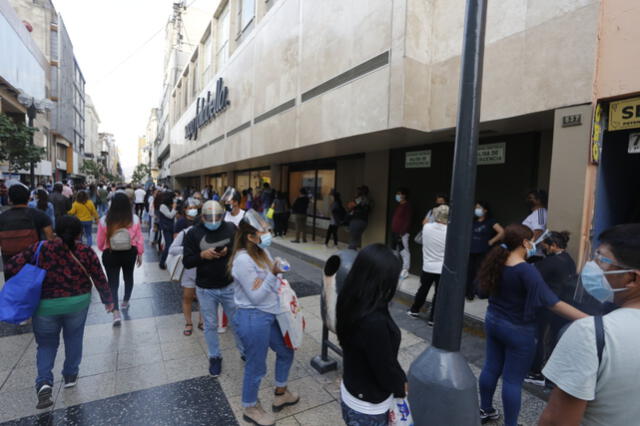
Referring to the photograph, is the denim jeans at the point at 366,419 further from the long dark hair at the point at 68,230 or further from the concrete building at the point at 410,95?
the concrete building at the point at 410,95

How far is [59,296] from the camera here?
2.97 metres

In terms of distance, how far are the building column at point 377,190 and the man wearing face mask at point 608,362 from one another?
23.8 ft

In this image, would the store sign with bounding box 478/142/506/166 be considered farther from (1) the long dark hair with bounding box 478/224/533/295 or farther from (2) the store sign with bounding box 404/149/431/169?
(1) the long dark hair with bounding box 478/224/533/295

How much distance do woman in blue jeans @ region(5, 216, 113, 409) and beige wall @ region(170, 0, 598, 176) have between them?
15.4ft

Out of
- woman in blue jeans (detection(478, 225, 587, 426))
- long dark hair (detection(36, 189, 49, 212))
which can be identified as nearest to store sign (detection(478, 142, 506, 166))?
woman in blue jeans (detection(478, 225, 587, 426))

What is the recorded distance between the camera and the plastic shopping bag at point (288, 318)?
2.76 meters

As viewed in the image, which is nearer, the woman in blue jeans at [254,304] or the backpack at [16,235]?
the woman in blue jeans at [254,304]

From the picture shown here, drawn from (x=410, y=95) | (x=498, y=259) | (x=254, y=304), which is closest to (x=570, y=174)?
(x=498, y=259)

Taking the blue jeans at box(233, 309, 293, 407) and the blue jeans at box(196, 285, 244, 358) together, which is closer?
the blue jeans at box(233, 309, 293, 407)

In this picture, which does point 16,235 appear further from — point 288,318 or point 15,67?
point 15,67

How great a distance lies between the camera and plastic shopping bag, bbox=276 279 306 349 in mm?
2756

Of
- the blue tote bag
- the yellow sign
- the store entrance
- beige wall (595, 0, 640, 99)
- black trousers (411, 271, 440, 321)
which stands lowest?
black trousers (411, 271, 440, 321)

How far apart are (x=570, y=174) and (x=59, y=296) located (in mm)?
5456

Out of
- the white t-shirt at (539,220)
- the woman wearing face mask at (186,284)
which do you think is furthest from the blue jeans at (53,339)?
the white t-shirt at (539,220)
